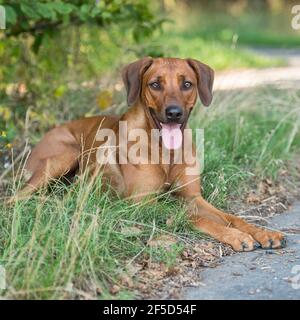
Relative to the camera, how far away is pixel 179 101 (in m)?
5.22

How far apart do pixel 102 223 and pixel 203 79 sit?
5.55 ft

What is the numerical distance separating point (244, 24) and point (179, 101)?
17.8 metres

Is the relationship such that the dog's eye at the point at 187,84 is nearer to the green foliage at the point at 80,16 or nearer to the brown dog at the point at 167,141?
the brown dog at the point at 167,141

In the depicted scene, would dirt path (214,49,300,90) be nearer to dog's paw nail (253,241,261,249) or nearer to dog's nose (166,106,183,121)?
dog's nose (166,106,183,121)

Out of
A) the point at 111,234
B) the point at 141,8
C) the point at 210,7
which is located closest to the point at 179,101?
the point at 111,234

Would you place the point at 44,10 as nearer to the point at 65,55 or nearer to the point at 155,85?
the point at 155,85

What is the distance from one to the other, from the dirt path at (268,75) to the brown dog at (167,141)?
268cm

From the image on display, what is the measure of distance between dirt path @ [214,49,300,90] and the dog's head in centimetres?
261

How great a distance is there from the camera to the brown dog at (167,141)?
5152mm

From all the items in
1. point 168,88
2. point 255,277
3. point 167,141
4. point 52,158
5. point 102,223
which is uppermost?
point 168,88

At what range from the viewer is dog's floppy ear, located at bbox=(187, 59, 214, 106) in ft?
18.2

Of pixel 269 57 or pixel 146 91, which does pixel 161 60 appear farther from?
pixel 269 57

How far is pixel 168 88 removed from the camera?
17.4 feet

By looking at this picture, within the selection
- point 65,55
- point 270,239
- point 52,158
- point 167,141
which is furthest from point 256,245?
point 65,55
